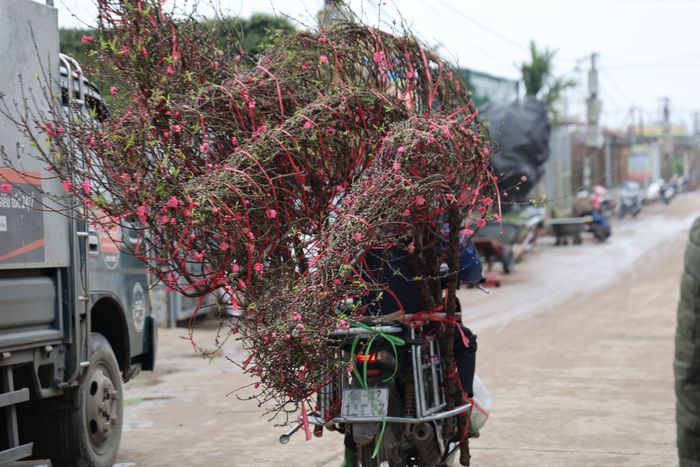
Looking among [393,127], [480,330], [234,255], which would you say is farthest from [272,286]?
[480,330]

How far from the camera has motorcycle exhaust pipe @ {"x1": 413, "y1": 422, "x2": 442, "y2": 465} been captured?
5930 mm

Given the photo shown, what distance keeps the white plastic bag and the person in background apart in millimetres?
3654

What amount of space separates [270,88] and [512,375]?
19.6 feet

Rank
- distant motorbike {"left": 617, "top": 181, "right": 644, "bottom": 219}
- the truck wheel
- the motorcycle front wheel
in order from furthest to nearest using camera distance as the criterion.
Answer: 1. distant motorbike {"left": 617, "top": 181, "right": 644, "bottom": 219}
2. the truck wheel
3. the motorcycle front wheel

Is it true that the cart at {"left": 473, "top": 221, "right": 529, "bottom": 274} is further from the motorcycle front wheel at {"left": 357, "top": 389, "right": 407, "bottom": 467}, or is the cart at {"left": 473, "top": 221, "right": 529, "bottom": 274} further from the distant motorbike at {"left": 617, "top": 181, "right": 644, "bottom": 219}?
the distant motorbike at {"left": 617, "top": 181, "right": 644, "bottom": 219}

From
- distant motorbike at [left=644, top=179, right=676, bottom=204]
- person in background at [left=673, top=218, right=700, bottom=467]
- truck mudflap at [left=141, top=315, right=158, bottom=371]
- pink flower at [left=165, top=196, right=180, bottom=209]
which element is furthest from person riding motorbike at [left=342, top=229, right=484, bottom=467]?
distant motorbike at [left=644, top=179, right=676, bottom=204]

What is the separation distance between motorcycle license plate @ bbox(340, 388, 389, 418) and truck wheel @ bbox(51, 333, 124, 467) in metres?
1.96

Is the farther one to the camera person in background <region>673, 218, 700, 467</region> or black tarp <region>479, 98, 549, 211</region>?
black tarp <region>479, 98, 549, 211</region>

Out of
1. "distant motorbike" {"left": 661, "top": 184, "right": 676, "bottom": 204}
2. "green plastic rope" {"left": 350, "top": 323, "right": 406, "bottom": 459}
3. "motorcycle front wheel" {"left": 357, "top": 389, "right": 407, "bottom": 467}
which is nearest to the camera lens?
"green plastic rope" {"left": 350, "top": 323, "right": 406, "bottom": 459}

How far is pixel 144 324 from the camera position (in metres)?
8.12

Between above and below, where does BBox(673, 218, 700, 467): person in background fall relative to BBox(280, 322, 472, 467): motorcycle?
above

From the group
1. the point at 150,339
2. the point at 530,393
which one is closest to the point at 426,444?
the point at 150,339

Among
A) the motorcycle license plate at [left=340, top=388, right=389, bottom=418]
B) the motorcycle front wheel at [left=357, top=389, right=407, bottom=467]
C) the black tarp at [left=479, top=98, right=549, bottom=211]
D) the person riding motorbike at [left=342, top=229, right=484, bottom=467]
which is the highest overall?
the black tarp at [left=479, top=98, right=549, bottom=211]

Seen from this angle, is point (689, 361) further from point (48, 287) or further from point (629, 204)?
point (629, 204)
